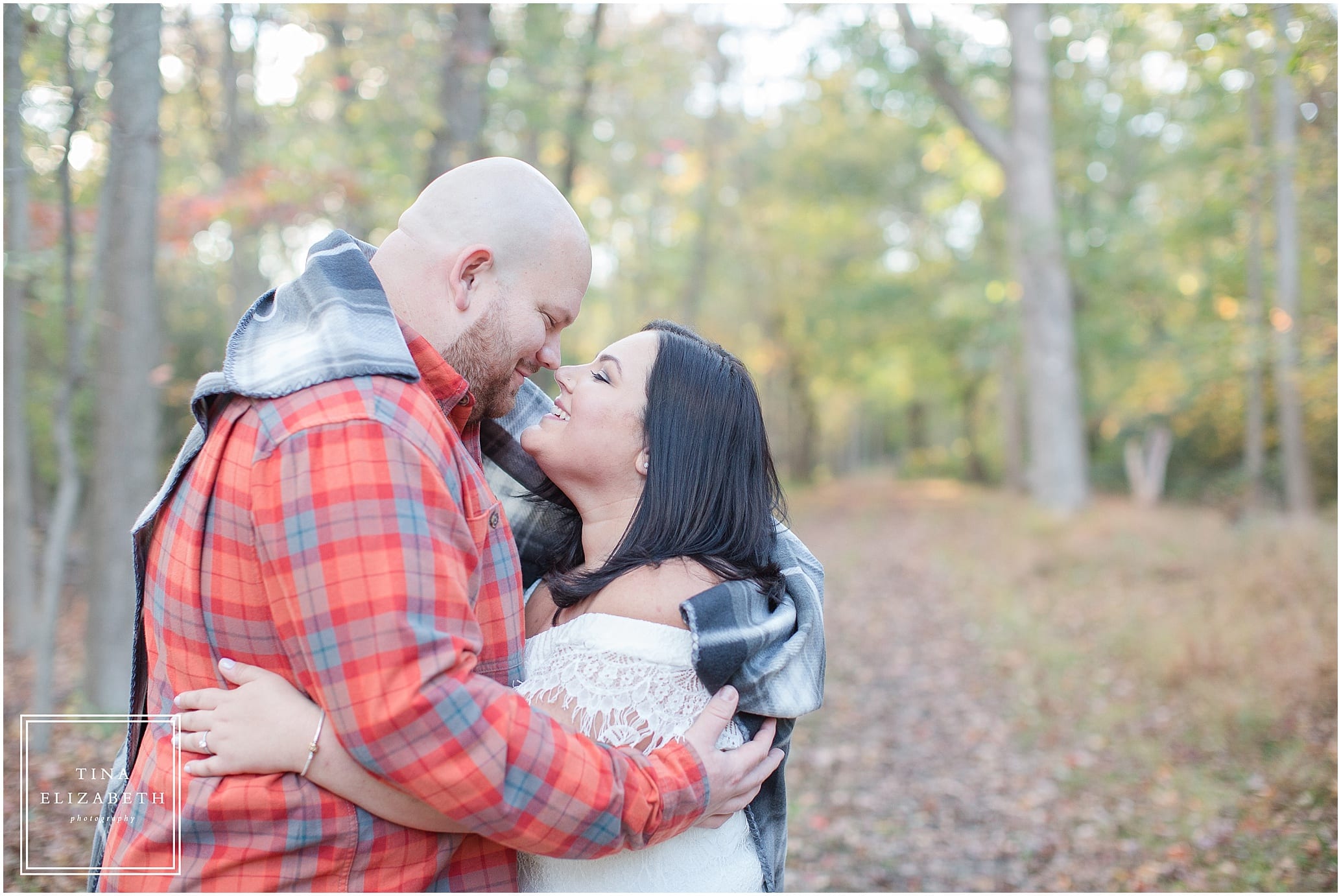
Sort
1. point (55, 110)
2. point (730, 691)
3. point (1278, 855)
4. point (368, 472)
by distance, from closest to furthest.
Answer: point (368, 472) → point (730, 691) → point (1278, 855) → point (55, 110)

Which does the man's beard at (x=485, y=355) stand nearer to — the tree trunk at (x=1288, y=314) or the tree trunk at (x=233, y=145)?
the tree trunk at (x=233, y=145)

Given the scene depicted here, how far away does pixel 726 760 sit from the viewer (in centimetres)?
201

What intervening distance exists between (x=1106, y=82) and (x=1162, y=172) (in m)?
2.22

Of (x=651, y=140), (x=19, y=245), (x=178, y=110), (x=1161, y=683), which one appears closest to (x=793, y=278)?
(x=651, y=140)

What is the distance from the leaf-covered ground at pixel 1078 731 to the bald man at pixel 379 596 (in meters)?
2.93

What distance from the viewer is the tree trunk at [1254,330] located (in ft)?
37.5

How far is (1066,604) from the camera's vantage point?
10305mm

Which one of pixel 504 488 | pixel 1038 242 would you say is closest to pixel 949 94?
pixel 1038 242

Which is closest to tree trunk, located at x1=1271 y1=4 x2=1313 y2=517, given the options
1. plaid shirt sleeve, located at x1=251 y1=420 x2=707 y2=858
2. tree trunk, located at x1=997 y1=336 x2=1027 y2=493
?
tree trunk, located at x1=997 y1=336 x2=1027 y2=493

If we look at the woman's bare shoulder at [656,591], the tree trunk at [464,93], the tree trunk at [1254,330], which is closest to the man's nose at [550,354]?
the woman's bare shoulder at [656,591]

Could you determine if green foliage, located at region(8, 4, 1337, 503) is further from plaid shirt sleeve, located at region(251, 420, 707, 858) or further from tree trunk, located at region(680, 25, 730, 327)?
plaid shirt sleeve, located at region(251, 420, 707, 858)

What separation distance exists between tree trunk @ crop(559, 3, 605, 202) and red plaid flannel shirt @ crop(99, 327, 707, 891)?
24.4ft

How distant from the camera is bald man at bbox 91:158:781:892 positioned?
158 cm

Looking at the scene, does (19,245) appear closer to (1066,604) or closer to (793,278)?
(1066,604)
